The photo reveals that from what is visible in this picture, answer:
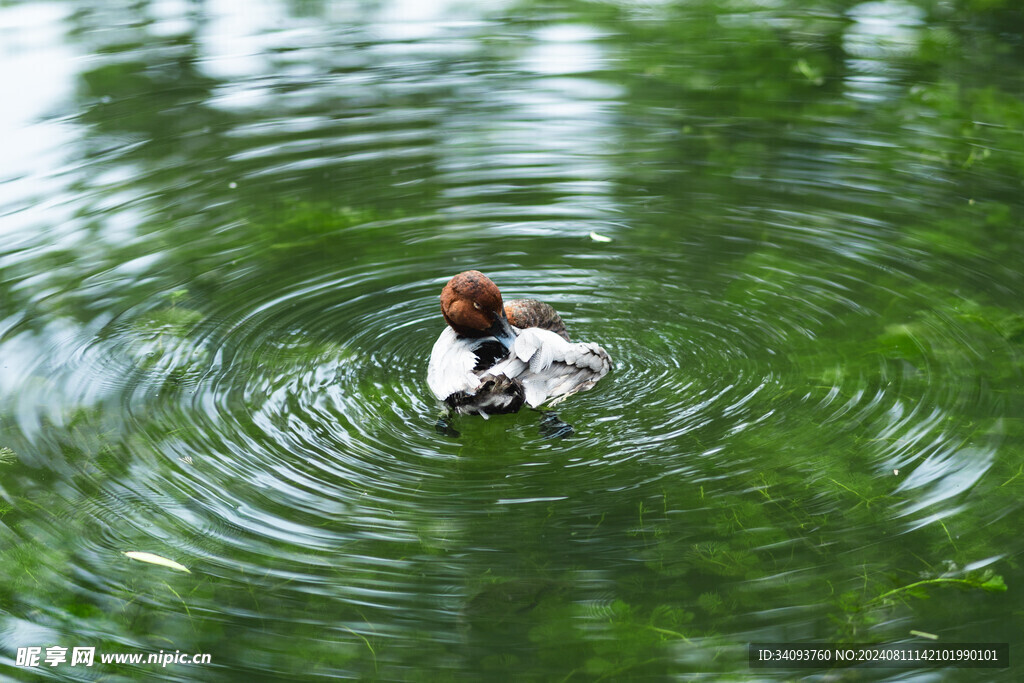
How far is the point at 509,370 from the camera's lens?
15.4 feet

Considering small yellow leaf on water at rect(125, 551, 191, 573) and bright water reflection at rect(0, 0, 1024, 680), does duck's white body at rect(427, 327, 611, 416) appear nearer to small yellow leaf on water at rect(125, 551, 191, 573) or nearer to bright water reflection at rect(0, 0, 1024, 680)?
bright water reflection at rect(0, 0, 1024, 680)

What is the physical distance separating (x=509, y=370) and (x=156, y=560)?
67.1 inches

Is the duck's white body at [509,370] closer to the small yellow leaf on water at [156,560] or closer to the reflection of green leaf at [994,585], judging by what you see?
the small yellow leaf on water at [156,560]

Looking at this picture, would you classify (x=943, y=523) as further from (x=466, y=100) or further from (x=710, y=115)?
(x=466, y=100)

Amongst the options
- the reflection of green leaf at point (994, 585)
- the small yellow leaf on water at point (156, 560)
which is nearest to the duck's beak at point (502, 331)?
the small yellow leaf on water at point (156, 560)

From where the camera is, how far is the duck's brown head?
15.6 ft

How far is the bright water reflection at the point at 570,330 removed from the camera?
150 inches

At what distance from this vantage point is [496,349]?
16.0 feet

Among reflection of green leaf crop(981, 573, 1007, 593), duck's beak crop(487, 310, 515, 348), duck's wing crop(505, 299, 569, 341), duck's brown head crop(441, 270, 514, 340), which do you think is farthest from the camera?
duck's wing crop(505, 299, 569, 341)

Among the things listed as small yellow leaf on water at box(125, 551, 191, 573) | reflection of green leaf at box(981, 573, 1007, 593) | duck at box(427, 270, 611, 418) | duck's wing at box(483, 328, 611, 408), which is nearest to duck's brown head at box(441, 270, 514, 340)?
duck at box(427, 270, 611, 418)

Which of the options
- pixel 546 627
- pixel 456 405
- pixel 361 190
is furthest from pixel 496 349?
pixel 361 190

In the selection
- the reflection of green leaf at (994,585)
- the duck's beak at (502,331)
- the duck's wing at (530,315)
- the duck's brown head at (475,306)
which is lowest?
the reflection of green leaf at (994,585)

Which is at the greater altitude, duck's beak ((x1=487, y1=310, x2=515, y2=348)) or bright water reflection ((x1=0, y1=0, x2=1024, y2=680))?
duck's beak ((x1=487, y1=310, x2=515, y2=348))

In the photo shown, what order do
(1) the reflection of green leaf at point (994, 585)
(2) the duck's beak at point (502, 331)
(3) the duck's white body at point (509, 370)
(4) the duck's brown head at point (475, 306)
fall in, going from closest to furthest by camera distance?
(1) the reflection of green leaf at point (994, 585) → (3) the duck's white body at point (509, 370) → (4) the duck's brown head at point (475, 306) → (2) the duck's beak at point (502, 331)
